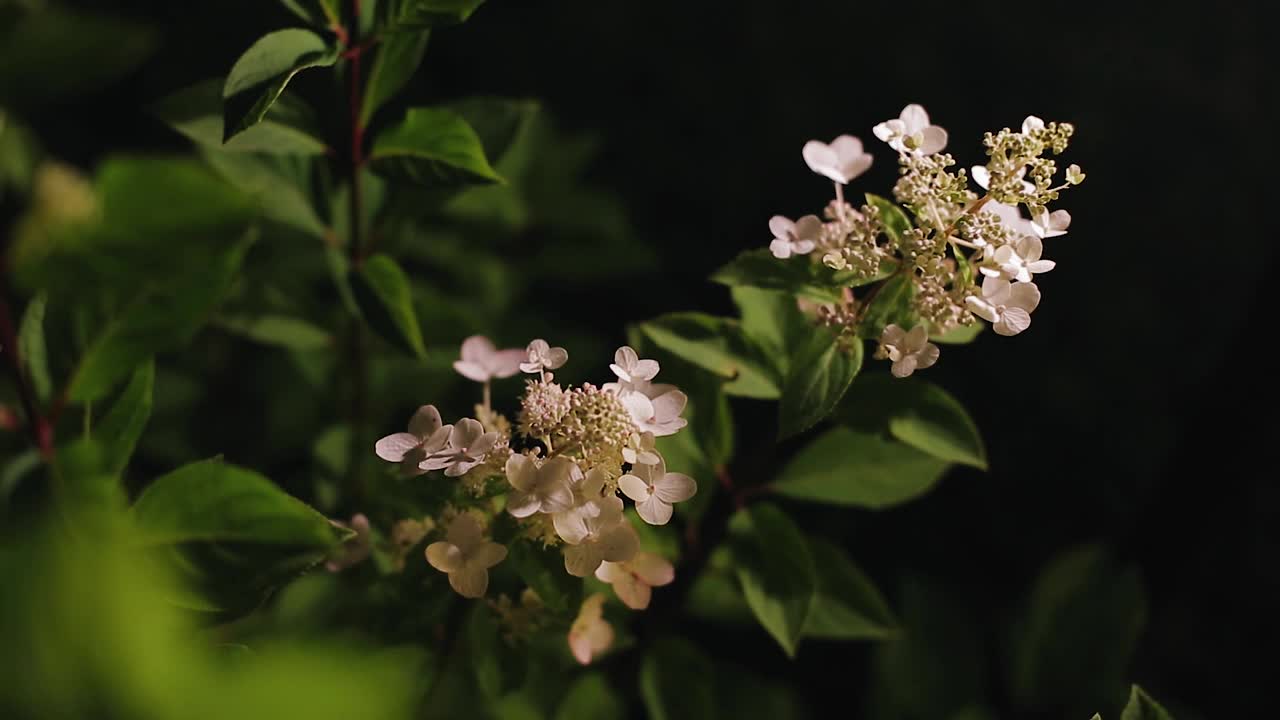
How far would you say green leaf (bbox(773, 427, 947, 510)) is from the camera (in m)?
0.87

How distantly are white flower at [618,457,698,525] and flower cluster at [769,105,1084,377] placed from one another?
15cm

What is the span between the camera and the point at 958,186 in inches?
24.6

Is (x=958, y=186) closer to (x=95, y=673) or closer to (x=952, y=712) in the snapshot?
(x=95, y=673)

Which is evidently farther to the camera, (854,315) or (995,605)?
(995,605)

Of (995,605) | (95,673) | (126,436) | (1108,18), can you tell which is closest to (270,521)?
(126,436)

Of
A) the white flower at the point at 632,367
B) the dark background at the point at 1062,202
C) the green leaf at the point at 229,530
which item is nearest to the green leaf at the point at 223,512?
the green leaf at the point at 229,530

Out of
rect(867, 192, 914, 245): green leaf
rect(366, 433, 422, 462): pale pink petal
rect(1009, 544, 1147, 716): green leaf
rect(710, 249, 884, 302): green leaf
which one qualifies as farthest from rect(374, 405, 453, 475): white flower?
rect(1009, 544, 1147, 716): green leaf

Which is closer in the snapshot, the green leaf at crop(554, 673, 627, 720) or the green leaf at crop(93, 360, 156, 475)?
the green leaf at crop(93, 360, 156, 475)

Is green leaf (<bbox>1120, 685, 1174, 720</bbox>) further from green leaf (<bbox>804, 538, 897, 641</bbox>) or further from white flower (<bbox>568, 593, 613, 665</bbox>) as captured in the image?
white flower (<bbox>568, 593, 613, 665</bbox>)

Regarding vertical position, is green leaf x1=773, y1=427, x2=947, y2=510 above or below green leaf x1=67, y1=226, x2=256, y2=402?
below

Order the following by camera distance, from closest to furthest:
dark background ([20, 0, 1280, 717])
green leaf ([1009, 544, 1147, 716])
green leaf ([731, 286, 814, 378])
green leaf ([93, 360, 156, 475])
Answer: green leaf ([93, 360, 156, 475]) < green leaf ([731, 286, 814, 378]) < green leaf ([1009, 544, 1147, 716]) < dark background ([20, 0, 1280, 717])

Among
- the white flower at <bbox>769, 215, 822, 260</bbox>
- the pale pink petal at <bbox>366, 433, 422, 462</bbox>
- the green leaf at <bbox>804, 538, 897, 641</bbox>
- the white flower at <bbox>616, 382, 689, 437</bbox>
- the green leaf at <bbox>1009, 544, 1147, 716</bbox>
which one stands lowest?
the green leaf at <bbox>1009, 544, 1147, 716</bbox>

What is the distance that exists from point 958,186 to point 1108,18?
1.52 meters

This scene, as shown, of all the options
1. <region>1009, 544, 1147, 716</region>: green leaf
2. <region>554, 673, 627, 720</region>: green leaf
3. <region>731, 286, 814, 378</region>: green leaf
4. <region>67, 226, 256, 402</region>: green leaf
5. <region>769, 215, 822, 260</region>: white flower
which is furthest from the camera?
<region>1009, 544, 1147, 716</region>: green leaf
